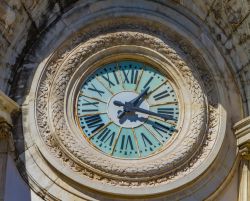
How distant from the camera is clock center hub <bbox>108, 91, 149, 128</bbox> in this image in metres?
9.58

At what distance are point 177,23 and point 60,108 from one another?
1.61 meters

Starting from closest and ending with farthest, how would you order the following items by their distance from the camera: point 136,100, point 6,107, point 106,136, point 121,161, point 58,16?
point 6,107 → point 121,161 → point 106,136 → point 136,100 → point 58,16

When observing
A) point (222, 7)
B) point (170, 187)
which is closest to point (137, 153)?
point (170, 187)

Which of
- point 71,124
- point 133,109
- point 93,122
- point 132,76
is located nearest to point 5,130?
point 71,124

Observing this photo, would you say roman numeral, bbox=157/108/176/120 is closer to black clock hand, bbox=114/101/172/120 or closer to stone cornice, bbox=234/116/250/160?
black clock hand, bbox=114/101/172/120

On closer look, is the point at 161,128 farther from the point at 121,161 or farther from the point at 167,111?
the point at 121,161

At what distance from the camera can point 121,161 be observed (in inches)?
367

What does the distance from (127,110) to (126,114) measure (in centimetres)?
7

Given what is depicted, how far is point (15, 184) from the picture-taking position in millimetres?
9031

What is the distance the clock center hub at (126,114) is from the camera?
958cm

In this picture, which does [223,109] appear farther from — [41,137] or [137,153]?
[41,137]

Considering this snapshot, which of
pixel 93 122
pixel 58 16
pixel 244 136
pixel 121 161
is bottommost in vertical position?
pixel 244 136

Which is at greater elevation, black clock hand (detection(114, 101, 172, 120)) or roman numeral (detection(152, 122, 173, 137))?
black clock hand (detection(114, 101, 172, 120))

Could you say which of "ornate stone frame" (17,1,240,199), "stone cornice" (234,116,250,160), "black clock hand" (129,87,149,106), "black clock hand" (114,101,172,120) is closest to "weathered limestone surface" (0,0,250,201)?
"stone cornice" (234,116,250,160)
